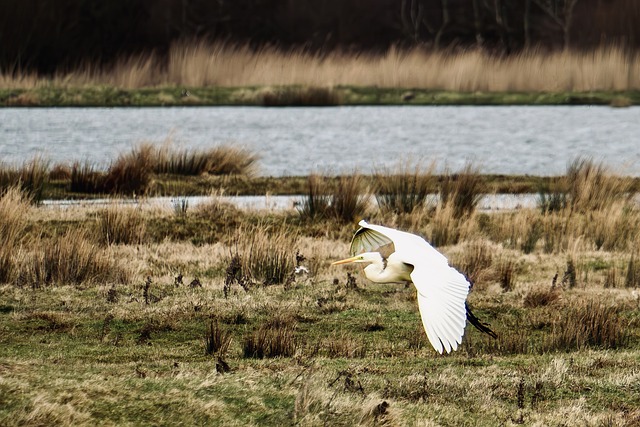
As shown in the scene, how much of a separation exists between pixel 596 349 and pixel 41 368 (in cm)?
445

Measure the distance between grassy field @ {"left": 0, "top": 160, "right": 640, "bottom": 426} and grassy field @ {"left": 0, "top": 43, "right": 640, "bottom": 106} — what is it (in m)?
22.4

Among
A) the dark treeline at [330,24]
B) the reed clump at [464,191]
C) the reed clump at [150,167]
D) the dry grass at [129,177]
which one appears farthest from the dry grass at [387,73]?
the reed clump at [464,191]

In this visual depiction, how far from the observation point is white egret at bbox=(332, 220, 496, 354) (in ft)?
23.3

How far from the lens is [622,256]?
14781 millimetres

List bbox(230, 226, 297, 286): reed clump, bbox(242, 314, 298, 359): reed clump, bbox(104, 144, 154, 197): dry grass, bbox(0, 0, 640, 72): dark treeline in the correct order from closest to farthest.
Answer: bbox(242, 314, 298, 359): reed clump, bbox(230, 226, 297, 286): reed clump, bbox(104, 144, 154, 197): dry grass, bbox(0, 0, 640, 72): dark treeline

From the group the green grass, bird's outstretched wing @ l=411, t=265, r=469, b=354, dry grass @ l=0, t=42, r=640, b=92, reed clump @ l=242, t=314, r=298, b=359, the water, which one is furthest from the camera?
dry grass @ l=0, t=42, r=640, b=92

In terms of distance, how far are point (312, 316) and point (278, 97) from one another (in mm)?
27799

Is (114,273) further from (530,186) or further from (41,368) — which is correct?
(530,186)

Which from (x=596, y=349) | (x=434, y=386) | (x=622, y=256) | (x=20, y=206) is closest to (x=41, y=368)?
(x=434, y=386)

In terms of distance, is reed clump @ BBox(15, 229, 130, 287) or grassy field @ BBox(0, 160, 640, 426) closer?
grassy field @ BBox(0, 160, 640, 426)

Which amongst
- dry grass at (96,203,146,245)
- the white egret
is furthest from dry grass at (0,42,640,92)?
the white egret

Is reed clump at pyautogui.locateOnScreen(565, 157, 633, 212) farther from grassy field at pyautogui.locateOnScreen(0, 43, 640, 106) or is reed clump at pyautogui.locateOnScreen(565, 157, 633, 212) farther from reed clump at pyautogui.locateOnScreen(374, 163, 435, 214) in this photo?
grassy field at pyautogui.locateOnScreen(0, 43, 640, 106)

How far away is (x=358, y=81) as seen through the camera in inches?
1613

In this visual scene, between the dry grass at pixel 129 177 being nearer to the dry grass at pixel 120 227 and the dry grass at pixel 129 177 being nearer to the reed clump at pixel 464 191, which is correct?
the dry grass at pixel 120 227
